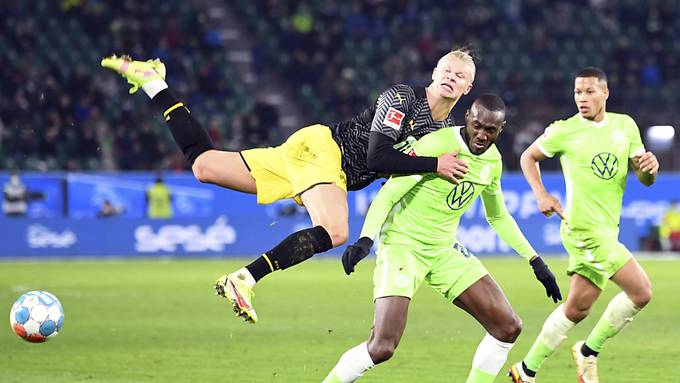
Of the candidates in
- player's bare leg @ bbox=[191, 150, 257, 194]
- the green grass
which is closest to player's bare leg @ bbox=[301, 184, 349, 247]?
player's bare leg @ bbox=[191, 150, 257, 194]

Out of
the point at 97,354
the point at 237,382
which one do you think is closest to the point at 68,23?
the point at 97,354

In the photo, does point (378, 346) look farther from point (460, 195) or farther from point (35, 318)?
point (35, 318)

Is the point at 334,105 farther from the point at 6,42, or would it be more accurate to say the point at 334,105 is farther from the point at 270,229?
the point at 6,42

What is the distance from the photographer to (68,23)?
26156 millimetres

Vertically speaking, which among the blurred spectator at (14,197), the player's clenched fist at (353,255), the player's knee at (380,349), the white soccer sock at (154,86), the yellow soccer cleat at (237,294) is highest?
the blurred spectator at (14,197)

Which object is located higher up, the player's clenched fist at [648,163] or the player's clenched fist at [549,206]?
the player's clenched fist at [648,163]

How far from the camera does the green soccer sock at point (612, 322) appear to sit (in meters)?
8.20

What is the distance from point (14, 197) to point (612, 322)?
16368 mm

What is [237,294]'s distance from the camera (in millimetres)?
6859

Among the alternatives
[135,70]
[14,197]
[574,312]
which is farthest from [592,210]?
[14,197]

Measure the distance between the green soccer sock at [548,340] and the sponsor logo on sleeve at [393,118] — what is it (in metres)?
1.98

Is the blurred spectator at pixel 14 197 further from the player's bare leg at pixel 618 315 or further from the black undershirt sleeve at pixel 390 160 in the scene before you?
the black undershirt sleeve at pixel 390 160

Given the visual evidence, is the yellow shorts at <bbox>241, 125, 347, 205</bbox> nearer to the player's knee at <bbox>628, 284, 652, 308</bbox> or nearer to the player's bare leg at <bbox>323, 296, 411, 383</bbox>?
the player's bare leg at <bbox>323, 296, 411, 383</bbox>

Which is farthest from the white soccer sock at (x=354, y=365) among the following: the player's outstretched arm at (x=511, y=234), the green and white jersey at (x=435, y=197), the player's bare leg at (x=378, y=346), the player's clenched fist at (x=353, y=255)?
the player's outstretched arm at (x=511, y=234)
